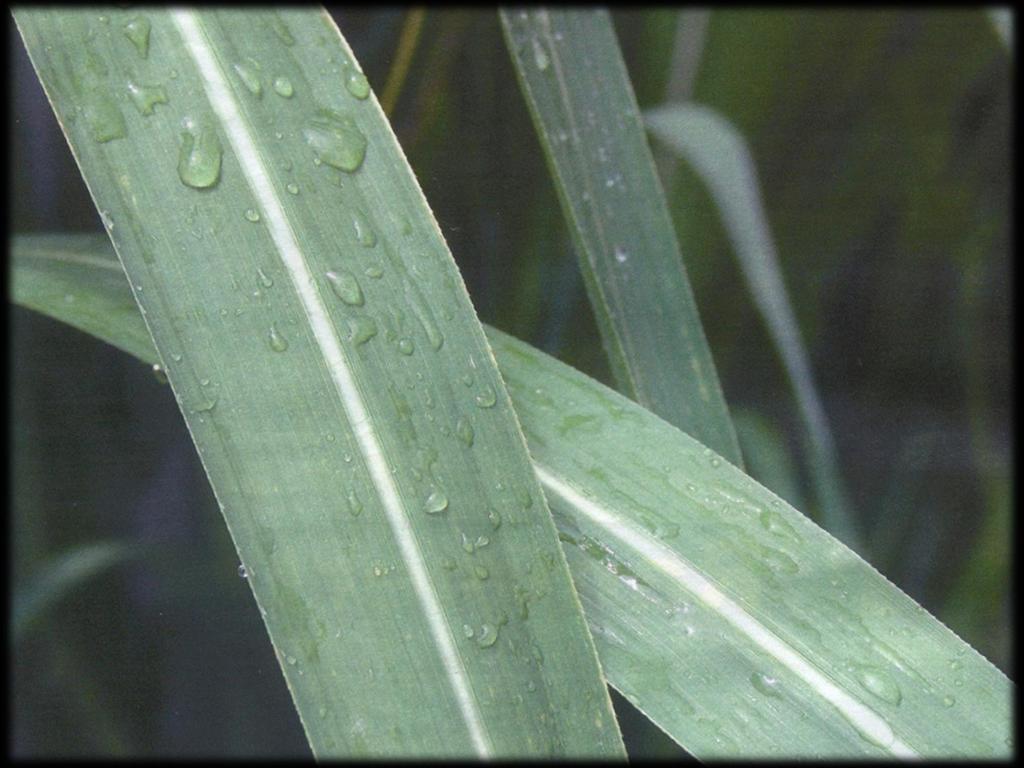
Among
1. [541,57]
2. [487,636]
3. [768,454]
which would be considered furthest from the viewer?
[768,454]

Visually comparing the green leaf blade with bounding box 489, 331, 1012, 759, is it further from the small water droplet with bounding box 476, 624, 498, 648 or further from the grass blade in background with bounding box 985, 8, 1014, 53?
the grass blade in background with bounding box 985, 8, 1014, 53

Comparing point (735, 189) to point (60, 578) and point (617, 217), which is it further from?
point (60, 578)

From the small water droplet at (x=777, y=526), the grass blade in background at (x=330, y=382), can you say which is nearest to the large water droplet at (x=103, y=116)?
the grass blade in background at (x=330, y=382)

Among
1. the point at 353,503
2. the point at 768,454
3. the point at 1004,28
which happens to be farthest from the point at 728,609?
the point at 768,454

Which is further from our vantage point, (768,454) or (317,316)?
(768,454)

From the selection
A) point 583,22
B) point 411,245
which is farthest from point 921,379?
point 411,245

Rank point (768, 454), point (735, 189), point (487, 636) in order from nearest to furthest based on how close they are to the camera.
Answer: point (487, 636) < point (735, 189) < point (768, 454)

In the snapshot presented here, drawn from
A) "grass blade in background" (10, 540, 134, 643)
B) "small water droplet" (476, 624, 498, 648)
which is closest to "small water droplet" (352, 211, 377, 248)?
"small water droplet" (476, 624, 498, 648)
